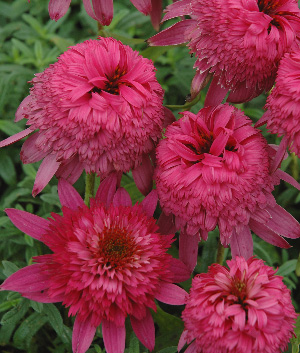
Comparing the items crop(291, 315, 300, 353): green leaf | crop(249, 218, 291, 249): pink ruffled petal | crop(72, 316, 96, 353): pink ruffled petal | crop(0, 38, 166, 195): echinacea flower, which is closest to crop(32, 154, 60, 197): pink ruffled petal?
crop(0, 38, 166, 195): echinacea flower

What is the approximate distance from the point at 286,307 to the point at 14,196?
2.14 ft

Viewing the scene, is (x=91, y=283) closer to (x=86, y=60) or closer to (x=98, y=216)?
(x=98, y=216)

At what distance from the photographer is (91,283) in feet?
2.53

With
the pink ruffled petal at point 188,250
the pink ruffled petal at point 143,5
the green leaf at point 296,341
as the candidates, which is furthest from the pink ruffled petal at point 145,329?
the pink ruffled petal at point 143,5

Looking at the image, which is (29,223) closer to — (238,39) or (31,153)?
Answer: (31,153)

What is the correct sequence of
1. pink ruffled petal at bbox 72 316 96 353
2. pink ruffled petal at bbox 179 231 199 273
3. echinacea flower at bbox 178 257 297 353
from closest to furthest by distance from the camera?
echinacea flower at bbox 178 257 297 353 < pink ruffled petal at bbox 72 316 96 353 < pink ruffled petal at bbox 179 231 199 273

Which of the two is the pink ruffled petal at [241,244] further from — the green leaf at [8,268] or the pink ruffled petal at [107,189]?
the green leaf at [8,268]

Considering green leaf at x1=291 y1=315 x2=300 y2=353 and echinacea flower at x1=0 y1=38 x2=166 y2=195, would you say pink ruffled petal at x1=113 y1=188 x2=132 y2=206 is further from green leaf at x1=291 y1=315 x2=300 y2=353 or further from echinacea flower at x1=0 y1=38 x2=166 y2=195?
green leaf at x1=291 y1=315 x2=300 y2=353

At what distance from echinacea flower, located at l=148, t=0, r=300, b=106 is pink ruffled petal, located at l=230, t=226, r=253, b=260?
209 millimetres

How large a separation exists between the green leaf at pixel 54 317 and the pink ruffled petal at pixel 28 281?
145mm

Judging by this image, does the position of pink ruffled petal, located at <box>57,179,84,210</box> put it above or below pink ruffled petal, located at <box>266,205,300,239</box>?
above

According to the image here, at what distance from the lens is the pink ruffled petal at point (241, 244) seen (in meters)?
0.87

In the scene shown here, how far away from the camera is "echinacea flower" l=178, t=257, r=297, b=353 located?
0.69 metres

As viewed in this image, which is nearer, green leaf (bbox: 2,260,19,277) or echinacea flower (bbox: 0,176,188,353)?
echinacea flower (bbox: 0,176,188,353)
